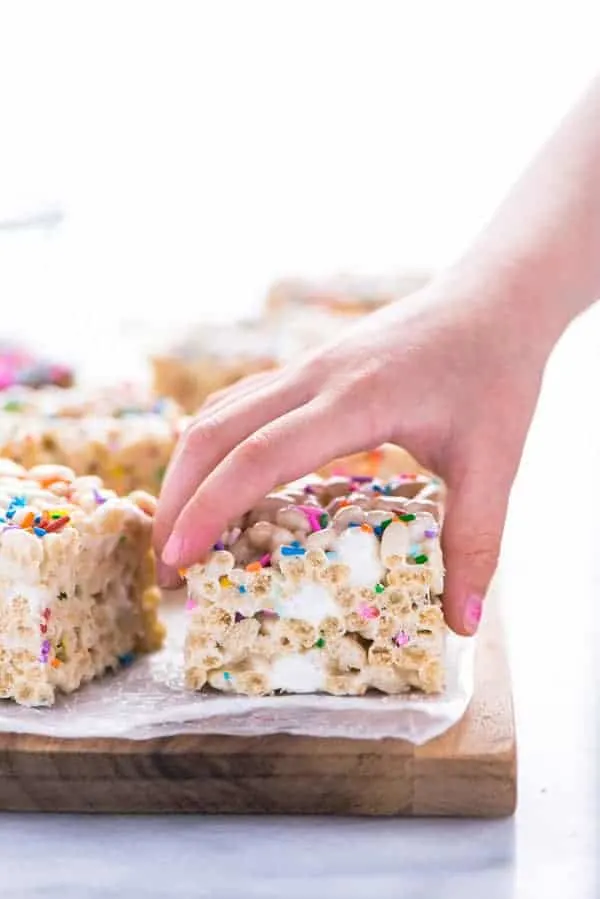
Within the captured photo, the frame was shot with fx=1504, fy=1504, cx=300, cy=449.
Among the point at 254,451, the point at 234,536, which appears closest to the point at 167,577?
the point at 234,536

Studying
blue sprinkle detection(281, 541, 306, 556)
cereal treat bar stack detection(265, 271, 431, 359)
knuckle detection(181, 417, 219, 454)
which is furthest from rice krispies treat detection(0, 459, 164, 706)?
cereal treat bar stack detection(265, 271, 431, 359)

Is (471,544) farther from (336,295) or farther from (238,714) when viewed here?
(336,295)

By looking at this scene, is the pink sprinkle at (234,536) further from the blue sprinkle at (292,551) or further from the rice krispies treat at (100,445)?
the rice krispies treat at (100,445)

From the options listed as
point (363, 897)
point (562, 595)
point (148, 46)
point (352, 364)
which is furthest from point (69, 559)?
point (148, 46)

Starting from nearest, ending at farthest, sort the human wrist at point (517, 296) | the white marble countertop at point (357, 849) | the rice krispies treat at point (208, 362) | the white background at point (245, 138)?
the white marble countertop at point (357, 849)
the human wrist at point (517, 296)
the rice krispies treat at point (208, 362)
the white background at point (245, 138)

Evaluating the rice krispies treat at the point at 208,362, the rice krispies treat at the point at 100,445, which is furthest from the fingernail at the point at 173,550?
the rice krispies treat at the point at 208,362

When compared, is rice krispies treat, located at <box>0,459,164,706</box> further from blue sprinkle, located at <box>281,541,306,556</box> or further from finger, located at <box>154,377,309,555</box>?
blue sprinkle, located at <box>281,541,306,556</box>
